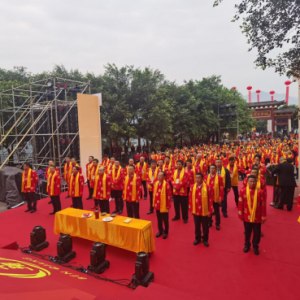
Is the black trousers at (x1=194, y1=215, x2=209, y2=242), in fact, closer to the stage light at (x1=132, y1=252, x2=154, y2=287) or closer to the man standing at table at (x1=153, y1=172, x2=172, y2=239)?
the man standing at table at (x1=153, y1=172, x2=172, y2=239)

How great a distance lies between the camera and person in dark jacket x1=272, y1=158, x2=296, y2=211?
6.40 meters

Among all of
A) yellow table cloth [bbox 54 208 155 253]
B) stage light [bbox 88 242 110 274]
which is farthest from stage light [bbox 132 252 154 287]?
stage light [bbox 88 242 110 274]

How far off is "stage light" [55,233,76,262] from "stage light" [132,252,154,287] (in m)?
1.57

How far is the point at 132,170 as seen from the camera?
596 cm

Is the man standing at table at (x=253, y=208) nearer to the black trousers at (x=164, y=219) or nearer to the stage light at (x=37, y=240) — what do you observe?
the black trousers at (x=164, y=219)

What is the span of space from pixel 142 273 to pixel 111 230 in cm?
116

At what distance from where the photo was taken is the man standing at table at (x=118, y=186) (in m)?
7.07

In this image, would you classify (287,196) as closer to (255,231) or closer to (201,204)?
(255,231)

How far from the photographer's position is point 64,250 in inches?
182

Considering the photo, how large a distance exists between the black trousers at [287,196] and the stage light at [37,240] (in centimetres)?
646

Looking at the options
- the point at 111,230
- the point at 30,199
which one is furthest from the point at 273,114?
the point at 111,230

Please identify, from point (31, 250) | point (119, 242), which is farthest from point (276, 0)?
point (31, 250)

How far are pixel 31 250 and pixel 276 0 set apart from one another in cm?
678

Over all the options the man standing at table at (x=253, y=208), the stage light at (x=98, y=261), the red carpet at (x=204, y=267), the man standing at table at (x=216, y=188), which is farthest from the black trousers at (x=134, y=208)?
the man standing at table at (x=253, y=208)
